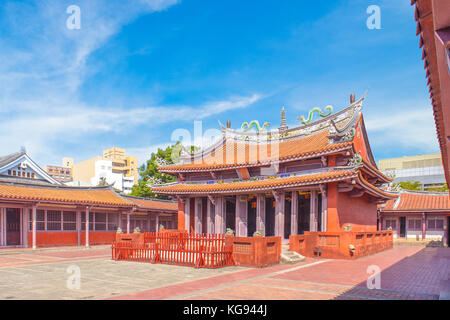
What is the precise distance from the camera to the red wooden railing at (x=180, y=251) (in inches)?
535

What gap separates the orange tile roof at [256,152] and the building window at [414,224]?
15.1m

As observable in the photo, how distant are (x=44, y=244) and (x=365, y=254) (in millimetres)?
18568

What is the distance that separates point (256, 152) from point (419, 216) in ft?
54.9

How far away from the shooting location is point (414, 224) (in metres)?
31.0

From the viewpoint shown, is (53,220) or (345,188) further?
(53,220)

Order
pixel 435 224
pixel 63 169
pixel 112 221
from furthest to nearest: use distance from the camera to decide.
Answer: pixel 63 169
pixel 435 224
pixel 112 221

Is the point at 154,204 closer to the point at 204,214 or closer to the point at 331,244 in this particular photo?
the point at 204,214

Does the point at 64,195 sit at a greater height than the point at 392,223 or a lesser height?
greater

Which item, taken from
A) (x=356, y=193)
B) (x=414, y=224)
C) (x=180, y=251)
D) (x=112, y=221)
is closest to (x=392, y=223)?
(x=414, y=224)

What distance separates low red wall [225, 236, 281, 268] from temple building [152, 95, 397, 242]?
12.4 ft

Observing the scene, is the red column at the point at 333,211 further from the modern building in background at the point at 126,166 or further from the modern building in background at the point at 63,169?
the modern building in background at the point at 63,169

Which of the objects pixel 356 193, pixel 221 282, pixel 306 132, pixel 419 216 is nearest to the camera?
pixel 221 282

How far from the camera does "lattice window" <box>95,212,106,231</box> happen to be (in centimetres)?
2608

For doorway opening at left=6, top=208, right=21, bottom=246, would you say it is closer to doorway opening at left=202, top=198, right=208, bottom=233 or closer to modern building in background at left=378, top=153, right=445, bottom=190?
doorway opening at left=202, top=198, right=208, bottom=233
